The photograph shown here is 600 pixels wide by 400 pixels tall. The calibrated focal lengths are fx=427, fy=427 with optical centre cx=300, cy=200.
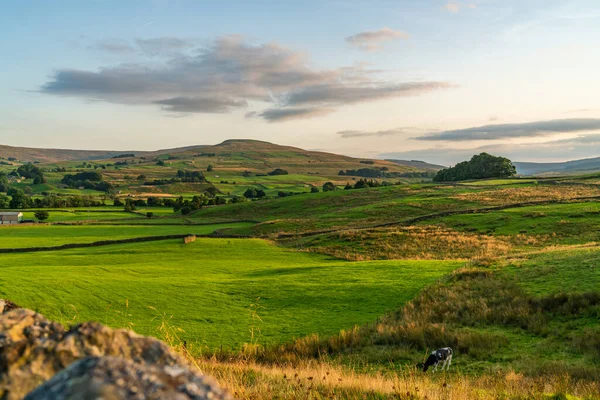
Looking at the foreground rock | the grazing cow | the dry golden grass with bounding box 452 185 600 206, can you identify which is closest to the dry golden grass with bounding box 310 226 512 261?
the grazing cow

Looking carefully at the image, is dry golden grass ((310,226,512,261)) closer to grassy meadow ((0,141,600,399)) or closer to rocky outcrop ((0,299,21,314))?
grassy meadow ((0,141,600,399))

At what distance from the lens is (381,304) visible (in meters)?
22.6

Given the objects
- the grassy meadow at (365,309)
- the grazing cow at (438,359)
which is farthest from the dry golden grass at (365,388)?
the grazing cow at (438,359)

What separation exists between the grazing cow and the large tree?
5860 inches

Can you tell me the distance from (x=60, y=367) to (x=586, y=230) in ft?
188

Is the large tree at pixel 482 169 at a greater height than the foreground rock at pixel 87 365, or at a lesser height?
greater

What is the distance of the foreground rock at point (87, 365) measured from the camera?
8.98ft

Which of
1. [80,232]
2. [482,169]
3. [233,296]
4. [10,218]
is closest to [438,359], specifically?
[233,296]

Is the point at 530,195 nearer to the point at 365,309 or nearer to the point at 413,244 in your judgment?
the point at 413,244

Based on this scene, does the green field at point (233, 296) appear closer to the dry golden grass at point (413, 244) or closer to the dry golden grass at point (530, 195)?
the dry golden grass at point (413, 244)

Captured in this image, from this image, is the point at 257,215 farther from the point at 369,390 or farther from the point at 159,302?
the point at 369,390

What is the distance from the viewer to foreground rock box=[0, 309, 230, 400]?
2738 millimetres

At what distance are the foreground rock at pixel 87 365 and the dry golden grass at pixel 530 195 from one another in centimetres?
8394

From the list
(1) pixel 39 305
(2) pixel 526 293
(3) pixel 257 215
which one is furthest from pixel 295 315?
(3) pixel 257 215
